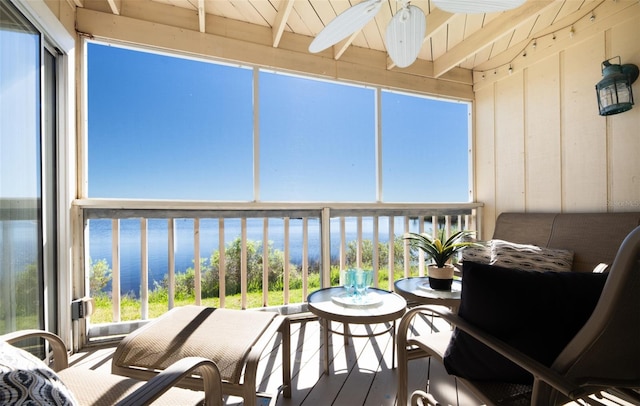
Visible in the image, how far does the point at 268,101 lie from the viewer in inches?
108

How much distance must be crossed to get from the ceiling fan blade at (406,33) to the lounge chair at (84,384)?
1.86 metres

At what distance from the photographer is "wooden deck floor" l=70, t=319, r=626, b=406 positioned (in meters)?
1.50

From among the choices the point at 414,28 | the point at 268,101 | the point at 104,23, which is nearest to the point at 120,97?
the point at 104,23

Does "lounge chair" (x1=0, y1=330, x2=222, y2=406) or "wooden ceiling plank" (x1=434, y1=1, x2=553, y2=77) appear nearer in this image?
"lounge chair" (x1=0, y1=330, x2=222, y2=406)

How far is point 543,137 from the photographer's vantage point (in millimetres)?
2805

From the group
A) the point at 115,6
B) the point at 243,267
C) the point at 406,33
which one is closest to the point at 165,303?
the point at 243,267

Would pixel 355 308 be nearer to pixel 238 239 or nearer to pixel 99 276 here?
pixel 238 239

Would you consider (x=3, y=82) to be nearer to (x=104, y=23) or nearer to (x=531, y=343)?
(x=104, y=23)

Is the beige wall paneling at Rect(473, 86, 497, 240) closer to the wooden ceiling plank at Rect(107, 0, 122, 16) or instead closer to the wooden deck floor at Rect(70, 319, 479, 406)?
the wooden deck floor at Rect(70, 319, 479, 406)

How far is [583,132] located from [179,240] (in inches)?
138

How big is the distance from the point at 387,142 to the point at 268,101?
1296 millimetres

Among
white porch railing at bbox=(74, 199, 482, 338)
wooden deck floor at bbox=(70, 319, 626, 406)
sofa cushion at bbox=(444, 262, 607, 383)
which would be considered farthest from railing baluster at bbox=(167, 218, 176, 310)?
sofa cushion at bbox=(444, 262, 607, 383)

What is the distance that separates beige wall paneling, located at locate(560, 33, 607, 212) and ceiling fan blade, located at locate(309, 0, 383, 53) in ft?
6.90

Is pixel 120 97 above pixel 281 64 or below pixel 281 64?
below
